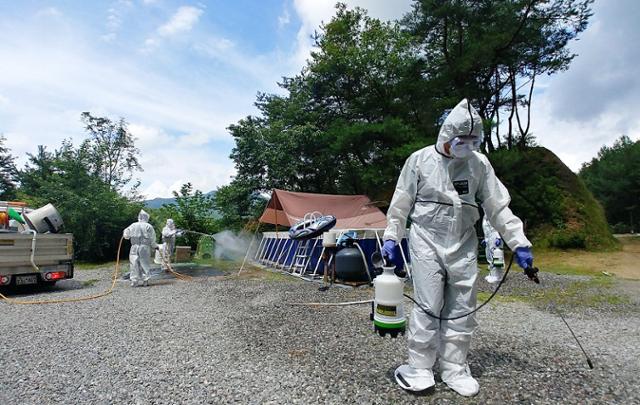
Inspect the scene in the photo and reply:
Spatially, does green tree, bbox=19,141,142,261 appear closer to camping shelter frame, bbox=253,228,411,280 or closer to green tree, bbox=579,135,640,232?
camping shelter frame, bbox=253,228,411,280

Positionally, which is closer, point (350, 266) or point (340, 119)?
point (350, 266)

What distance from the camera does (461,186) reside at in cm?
271

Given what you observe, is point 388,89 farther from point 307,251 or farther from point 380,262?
point 380,262

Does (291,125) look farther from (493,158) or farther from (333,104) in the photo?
(493,158)

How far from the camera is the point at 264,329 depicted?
4.18 metres

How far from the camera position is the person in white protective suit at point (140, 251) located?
808 centimetres

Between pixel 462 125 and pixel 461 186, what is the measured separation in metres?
0.44

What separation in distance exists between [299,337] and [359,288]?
3.50 metres

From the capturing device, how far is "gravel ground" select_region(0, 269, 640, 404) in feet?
8.34

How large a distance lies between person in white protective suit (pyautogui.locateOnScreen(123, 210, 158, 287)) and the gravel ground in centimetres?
239

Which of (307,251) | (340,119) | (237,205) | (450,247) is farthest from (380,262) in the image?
(237,205)

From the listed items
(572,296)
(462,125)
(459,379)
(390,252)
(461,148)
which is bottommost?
(572,296)

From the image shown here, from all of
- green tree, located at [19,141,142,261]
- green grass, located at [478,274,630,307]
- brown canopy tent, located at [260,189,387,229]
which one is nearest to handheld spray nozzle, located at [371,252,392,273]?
green grass, located at [478,274,630,307]

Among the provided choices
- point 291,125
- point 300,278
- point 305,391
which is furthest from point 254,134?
point 305,391
